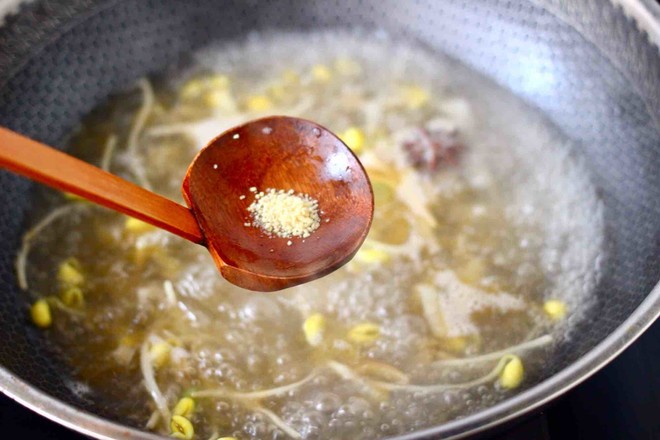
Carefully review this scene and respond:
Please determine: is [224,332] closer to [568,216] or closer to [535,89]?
[568,216]

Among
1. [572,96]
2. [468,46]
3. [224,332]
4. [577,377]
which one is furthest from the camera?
[468,46]

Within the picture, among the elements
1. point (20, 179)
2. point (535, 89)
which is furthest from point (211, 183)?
point (535, 89)

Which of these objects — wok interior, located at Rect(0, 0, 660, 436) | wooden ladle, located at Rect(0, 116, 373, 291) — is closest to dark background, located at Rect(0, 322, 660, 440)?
wok interior, located at Rect(0, 0, 660, 436)

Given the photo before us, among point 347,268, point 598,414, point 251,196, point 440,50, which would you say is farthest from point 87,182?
point 440,50

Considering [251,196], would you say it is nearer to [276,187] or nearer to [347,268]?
[276,187]

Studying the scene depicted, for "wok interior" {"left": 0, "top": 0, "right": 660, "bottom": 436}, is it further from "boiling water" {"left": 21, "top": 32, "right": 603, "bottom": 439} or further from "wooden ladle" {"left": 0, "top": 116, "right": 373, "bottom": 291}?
"wooden ladle" {"left": 0, "top": 116, "right": 373, "bottom": 291}

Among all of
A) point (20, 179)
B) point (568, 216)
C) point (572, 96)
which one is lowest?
point (20, 179)
